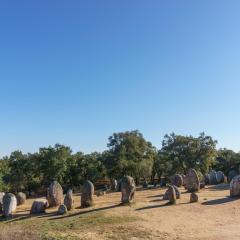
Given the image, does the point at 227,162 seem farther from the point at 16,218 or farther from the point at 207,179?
the point at 16,218

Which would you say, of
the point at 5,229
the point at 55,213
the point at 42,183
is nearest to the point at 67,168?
the point at 42,183

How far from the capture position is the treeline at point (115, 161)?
61.7 m

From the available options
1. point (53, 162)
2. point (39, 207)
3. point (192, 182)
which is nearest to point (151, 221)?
point (39, 207)

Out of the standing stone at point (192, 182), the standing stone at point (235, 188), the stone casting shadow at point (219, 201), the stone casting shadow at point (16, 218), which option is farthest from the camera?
the standing stone at point (192, 182)

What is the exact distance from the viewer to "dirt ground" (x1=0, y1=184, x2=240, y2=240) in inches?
883

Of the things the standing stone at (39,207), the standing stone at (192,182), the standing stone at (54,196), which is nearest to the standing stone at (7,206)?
the standing stone at (39,207)

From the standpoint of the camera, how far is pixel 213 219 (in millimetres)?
26141

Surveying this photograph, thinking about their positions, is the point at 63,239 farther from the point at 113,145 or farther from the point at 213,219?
the point at 113,145

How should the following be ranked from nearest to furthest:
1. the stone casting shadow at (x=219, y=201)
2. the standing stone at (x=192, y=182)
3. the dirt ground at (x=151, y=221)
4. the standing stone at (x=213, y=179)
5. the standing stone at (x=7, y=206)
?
the dirt ground at (x=151, y=221)
the standing stone at (x=7, y=206)
the stone casting shadow at (x=219, y=201)
the standing stone at (x=192, y=182)
the standing stone at (x=213, y=179)

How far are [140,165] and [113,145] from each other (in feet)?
19.1

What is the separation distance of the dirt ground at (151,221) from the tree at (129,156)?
1184 inches

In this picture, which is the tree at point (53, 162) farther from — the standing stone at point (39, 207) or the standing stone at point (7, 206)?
the standing stone at point (7, 206)

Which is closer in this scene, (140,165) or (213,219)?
(213,219)

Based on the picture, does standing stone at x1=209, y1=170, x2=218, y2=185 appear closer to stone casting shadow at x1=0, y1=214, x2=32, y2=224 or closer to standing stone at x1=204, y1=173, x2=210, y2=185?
standing stone at x1=204, y1=173, x2=210, y2=185
